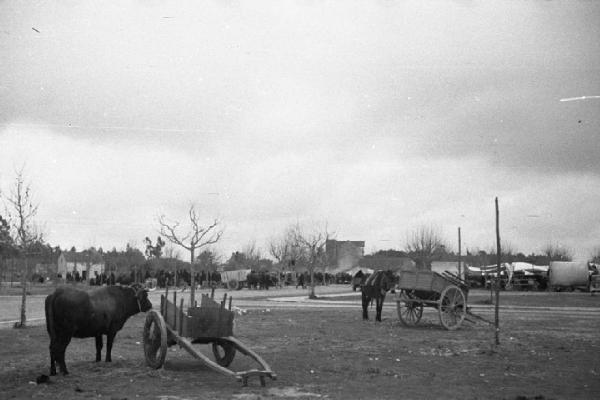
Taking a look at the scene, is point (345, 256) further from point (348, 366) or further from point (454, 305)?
point (348, 366)

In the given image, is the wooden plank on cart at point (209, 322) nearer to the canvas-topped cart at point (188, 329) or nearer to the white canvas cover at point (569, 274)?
the canvas-topped cart at point (188, 329)

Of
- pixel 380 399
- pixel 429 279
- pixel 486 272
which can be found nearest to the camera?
pixel 380 399

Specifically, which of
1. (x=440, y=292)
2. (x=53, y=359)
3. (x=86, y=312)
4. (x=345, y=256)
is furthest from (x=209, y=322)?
(x=345, y=256)

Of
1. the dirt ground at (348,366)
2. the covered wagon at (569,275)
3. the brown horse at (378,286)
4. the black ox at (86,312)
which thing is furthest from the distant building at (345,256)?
the black ox at (86,312)

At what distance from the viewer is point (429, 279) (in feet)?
61.6

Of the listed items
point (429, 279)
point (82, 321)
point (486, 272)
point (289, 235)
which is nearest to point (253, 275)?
point (486, 272)

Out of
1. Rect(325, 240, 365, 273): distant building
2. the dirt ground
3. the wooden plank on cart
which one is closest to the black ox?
the dirt ground

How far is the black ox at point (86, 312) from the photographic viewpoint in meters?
10.1

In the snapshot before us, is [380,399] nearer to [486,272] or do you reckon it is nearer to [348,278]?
[486,272]

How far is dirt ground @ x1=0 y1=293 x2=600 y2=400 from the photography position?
8.75 m

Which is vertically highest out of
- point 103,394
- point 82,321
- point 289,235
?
point 289,235

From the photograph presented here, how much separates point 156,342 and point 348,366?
129 inches

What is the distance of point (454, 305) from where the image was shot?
18516 mm

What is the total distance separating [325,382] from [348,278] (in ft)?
Result: 253
